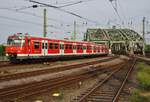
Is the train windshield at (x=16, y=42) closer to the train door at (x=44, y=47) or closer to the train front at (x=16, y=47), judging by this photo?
the train front at (x=16, y=47)

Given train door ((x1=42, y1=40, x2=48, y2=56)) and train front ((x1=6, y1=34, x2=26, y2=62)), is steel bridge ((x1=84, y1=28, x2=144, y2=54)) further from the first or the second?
train front ((x1=6, y1=34, x2=26, y2=62))

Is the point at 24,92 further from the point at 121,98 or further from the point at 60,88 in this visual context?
the point at 121,98

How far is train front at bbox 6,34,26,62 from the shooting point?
26.0m

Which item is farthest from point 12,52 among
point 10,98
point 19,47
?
point 10,98

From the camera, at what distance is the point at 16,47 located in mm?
26406

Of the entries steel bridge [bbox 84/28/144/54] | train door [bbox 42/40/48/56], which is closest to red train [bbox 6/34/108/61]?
train door [bbox 42/40/48/56]

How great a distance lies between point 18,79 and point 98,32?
10562 cm

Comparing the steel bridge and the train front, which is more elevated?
the steel bridge

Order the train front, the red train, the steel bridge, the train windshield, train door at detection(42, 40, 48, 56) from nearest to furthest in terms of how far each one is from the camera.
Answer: the train front < the red train < the train windshield < train door at detection(42, 40, 48, 56) < the steel bridge

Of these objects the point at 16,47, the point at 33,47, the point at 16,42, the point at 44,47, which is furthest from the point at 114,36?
the point at 16,47

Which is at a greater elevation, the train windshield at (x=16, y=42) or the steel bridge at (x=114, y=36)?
the steel bridge at (x=114, y=36)

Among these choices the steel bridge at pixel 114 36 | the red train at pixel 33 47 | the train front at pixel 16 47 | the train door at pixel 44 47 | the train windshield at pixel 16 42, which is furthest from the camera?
the steel bridge at pixel 114 36

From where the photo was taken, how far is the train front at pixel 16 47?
26.0 metres

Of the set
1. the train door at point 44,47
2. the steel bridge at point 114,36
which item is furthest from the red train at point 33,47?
the steel bridge at point 114,36
